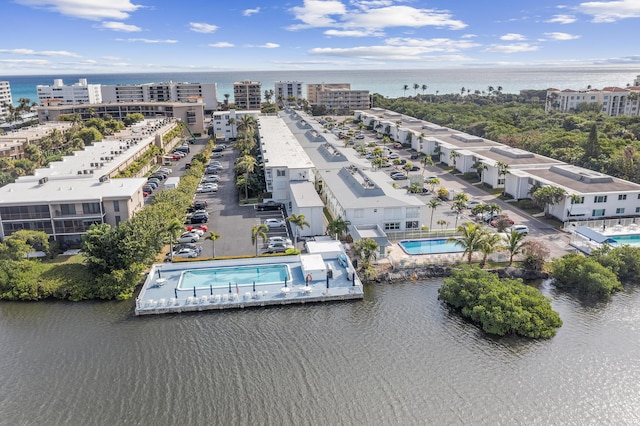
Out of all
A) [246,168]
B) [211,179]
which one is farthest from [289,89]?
[246,168]

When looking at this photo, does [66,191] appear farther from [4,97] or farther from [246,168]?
[4,97]

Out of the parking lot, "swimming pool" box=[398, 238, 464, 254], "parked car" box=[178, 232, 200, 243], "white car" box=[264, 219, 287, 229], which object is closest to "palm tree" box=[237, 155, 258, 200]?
the parking lot

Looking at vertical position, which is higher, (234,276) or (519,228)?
(519,228)

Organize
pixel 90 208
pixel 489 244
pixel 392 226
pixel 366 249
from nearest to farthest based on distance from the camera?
pixel 489 244, pixel 366 249, pixel 90 208, pixel 392 226

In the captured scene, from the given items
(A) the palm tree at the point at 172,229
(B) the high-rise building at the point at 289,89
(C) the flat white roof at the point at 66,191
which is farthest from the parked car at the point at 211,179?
(B) the high-rise building at the point at 289,89

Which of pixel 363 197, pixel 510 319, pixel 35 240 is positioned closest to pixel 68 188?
pixel 35 240

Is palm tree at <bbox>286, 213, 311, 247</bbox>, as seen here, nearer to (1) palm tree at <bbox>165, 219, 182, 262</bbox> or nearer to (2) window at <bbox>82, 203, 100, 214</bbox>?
(1) palm tree at <bbox>165, 219, 182, 262</bbox>

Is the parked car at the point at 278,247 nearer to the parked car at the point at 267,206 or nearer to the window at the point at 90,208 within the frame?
the parked car at the point at 267,206
